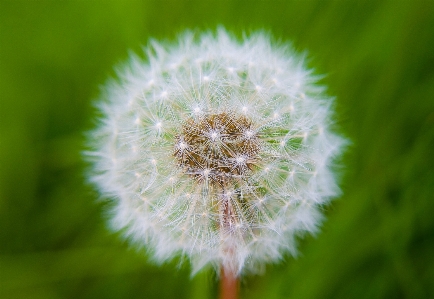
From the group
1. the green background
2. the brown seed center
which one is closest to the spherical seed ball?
the brown seed center

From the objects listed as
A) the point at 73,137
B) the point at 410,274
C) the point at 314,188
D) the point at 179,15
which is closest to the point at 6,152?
the point at 73,137

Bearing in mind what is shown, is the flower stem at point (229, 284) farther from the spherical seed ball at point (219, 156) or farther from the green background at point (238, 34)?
the green background at point (238, 34)

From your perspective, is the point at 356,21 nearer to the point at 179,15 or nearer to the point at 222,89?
Result: the point at 179,15

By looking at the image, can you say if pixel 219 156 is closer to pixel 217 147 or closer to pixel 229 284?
pixel 217 147

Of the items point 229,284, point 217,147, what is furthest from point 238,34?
point 229,284

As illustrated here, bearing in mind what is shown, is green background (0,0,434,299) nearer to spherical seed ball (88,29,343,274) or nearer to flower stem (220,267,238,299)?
A: flower stem (220,267,238,299)

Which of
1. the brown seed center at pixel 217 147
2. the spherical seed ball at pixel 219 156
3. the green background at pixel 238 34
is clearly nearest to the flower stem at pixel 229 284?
the spherical seed ball at pixel 219 156
